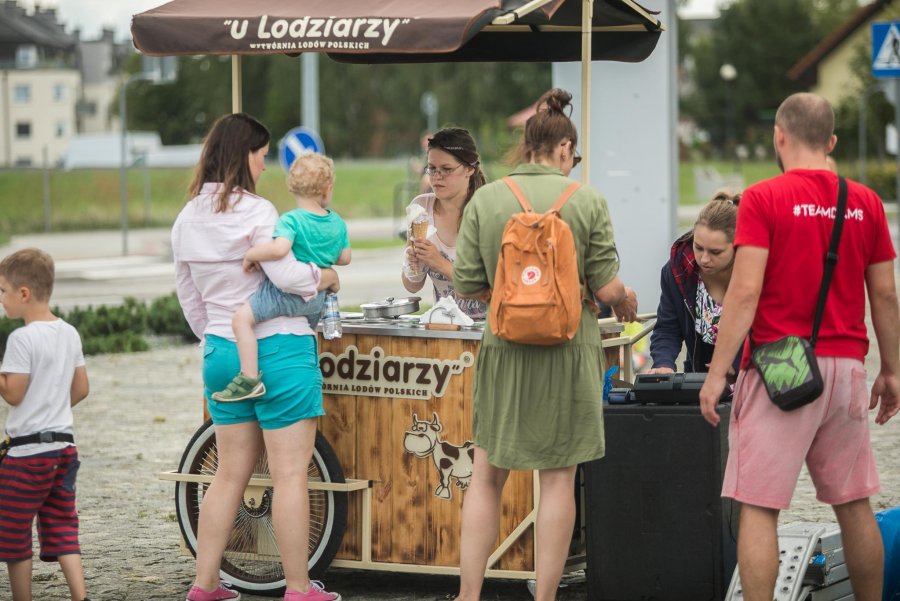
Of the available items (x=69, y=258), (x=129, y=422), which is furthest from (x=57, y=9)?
(x=129, y=422)

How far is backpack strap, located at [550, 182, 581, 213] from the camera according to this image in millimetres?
4768

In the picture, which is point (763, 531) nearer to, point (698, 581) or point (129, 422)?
point (698, 581)

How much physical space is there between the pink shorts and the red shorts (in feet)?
7.54

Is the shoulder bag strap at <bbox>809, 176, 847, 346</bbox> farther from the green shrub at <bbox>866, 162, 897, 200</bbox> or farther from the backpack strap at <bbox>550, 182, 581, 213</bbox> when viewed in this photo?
the green shrub at <bbox>866, 162, 897, 200</bbox>

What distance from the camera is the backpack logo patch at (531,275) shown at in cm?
464

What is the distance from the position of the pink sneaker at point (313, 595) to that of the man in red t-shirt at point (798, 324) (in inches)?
64.5

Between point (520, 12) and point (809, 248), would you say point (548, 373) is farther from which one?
point (520, 12)

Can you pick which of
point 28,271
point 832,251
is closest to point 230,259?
point 28,271

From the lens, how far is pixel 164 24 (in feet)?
18.6

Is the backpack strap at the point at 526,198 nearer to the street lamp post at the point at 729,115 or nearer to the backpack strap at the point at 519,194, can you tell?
the backpack strap at the point at 519,194

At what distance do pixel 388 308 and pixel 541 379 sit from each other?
1258 mm

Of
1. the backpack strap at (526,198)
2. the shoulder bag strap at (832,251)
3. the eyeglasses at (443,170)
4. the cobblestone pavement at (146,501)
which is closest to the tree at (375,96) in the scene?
the cobblestone pavement at (146,501)

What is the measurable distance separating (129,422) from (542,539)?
6115 millimetres

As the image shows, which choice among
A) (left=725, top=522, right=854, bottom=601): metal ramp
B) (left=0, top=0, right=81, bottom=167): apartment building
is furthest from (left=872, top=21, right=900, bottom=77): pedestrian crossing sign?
(left=0, top=0, right=81, bottom=167): apartment building
